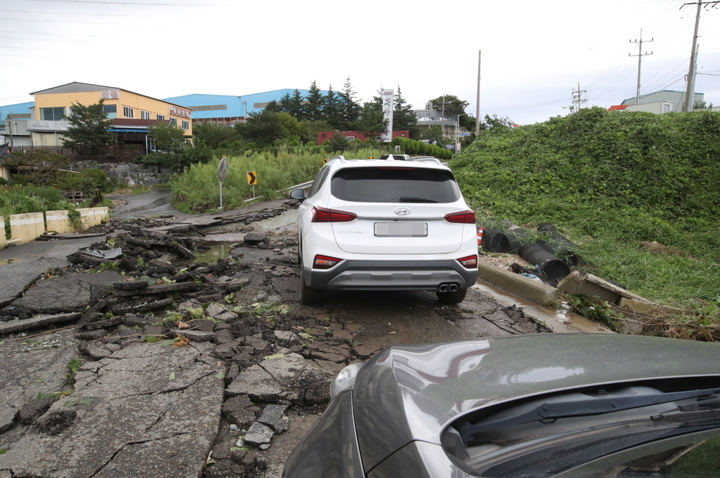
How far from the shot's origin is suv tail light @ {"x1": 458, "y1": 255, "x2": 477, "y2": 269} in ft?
16.5

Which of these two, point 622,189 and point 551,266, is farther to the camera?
point 622,189

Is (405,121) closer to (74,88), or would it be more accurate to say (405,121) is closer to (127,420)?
(74,88)

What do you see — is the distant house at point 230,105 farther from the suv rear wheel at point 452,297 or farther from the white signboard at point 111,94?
the suv rear wheel at point 452,297

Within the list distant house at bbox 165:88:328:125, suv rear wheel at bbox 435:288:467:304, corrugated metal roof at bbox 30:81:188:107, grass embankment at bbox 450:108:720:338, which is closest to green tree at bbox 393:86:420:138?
distant house at bbox 165:88:328:125

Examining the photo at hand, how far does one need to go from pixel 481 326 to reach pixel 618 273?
3493mm

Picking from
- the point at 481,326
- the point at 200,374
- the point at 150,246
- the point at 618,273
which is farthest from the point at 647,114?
the point at 200,374

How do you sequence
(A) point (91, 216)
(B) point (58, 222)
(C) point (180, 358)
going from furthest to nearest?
(A) point (91, 216)
(B) point (58, 222)
(C) point (180, 358)

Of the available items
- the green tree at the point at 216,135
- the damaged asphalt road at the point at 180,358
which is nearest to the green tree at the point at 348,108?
the green tree at the point at 216,135

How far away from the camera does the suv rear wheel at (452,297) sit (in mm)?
5745

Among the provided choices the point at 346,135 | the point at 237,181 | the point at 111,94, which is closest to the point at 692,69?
the point at 237,181

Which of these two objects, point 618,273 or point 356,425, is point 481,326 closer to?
point 618,273

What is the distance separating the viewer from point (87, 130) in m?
49.4

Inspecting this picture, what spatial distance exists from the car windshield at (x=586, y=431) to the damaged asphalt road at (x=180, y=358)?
1858 mm

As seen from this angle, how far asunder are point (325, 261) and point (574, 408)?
3668 millimetres
